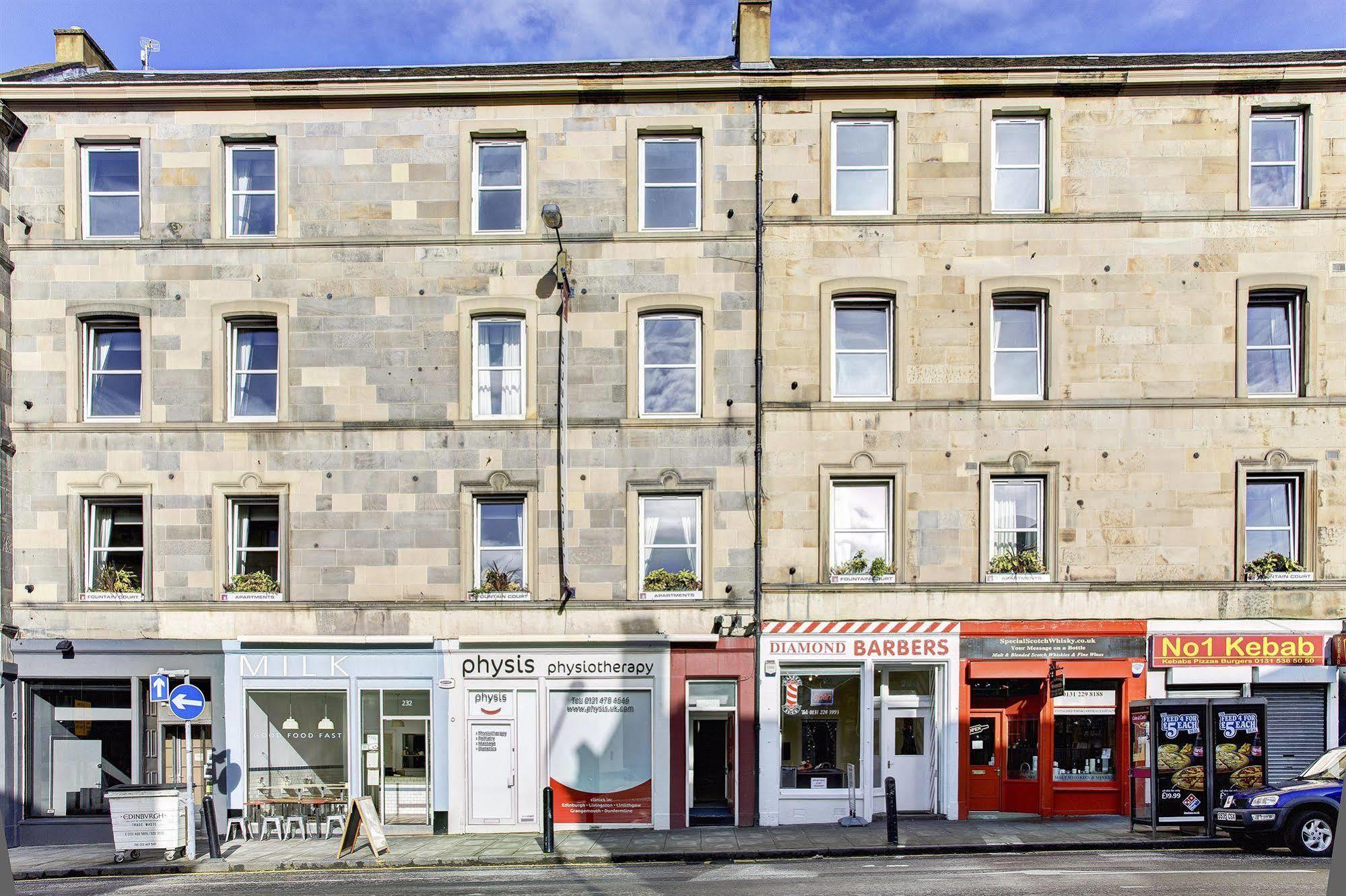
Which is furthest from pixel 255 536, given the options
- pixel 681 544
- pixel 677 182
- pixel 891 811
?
pixel 891 811

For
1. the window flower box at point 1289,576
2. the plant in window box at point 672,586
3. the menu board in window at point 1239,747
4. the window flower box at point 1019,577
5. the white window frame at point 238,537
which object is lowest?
the menu board in window at point 1239,747

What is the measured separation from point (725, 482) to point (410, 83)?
9.30 m

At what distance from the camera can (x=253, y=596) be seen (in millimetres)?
17359

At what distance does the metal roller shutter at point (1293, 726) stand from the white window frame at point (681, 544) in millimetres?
10161

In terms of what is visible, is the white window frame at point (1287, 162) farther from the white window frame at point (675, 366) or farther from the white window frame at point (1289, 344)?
the white window frame at point (675, 366)

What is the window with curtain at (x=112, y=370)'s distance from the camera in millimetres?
17688

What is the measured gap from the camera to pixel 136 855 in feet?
50.8

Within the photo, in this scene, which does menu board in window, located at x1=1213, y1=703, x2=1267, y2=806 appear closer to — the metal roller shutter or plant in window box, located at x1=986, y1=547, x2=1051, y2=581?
the metal roller shutter

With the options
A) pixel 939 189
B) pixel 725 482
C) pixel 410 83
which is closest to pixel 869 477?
pixel 725 482

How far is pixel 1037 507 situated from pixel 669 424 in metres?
6.89

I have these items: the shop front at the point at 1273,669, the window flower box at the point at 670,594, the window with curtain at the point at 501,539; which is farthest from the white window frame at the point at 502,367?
the shop front at the point at 1273,669

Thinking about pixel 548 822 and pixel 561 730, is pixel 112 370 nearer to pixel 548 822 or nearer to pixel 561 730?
pixel 561 730

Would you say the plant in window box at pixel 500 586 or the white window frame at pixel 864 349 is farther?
the white window frame at pixel 864 349

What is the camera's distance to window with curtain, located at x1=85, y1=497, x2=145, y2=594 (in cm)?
1747
